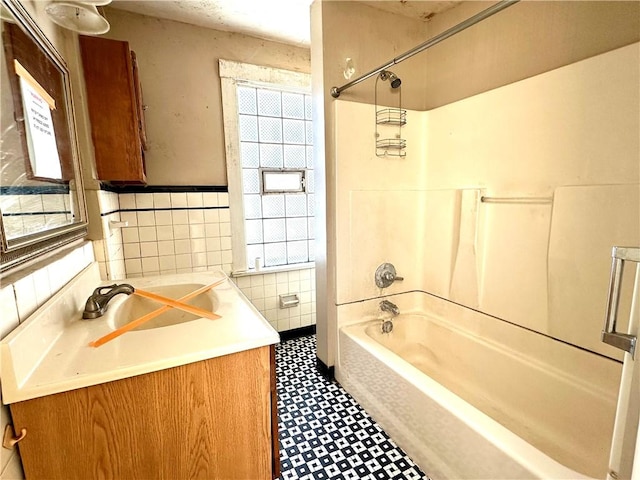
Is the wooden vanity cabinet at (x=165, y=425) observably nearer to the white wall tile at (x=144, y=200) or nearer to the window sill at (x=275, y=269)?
the window sill at (x=275, y=269)

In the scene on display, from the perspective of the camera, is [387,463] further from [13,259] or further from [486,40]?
[486,40]

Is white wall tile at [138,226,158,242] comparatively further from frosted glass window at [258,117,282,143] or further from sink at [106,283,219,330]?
frosted glass window at [258,117,282,143]

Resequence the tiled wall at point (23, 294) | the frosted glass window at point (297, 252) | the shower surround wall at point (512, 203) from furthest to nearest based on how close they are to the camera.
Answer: the frosted glass window at point (297, 252) → the shower surround wall at point (512, 203) → the tiled wall at point (23, 294)

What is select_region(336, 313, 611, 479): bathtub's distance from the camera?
1113mm

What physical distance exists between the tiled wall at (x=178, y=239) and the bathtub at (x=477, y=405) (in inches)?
35.5

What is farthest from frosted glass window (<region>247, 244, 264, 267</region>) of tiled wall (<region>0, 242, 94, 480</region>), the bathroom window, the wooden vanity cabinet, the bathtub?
the wooden vanity cabinet

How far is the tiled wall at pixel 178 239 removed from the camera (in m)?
2.10

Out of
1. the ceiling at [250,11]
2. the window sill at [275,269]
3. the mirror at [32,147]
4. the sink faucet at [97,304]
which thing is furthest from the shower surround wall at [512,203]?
the mirror at [32,147]

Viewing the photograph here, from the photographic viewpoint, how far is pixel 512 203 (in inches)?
65.5

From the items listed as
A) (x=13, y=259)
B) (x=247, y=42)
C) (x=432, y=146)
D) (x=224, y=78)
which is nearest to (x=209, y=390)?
Answer: (x=13, y=259)

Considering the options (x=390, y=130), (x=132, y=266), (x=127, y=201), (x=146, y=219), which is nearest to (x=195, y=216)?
(x=146, y=219)

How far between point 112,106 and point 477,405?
259 cm

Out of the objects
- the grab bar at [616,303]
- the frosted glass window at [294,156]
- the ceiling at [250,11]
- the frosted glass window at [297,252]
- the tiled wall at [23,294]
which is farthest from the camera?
the frosted glass window at [297,252]

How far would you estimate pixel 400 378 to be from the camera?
1.48m
